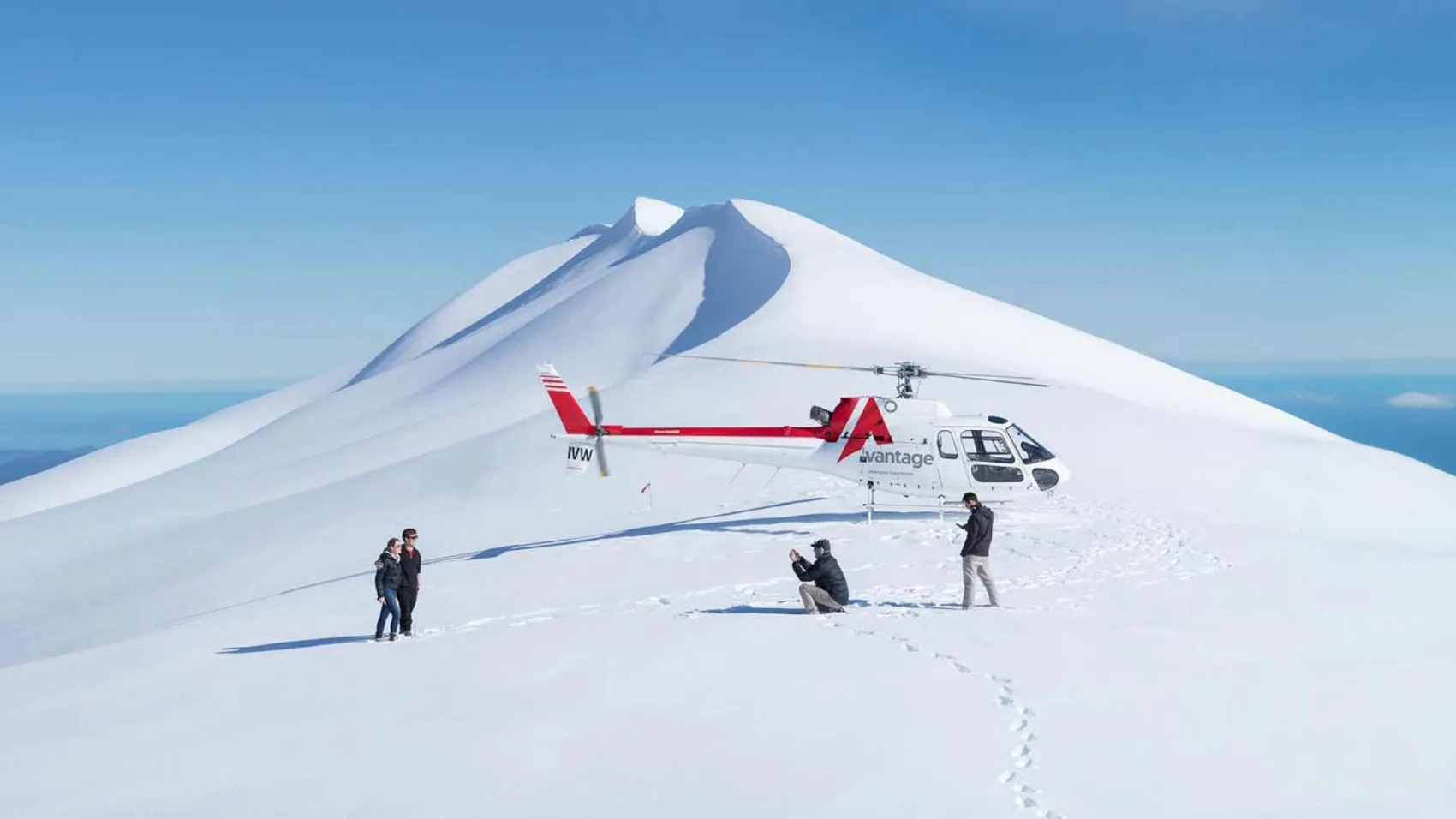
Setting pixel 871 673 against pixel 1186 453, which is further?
pixel 1186 453

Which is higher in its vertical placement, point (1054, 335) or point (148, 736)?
point (1054, 335)

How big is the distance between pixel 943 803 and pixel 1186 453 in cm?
2643

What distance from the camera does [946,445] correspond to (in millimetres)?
19219

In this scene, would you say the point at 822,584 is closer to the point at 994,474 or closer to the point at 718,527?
the point at 994,474

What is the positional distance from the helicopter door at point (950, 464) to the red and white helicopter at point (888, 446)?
0.02 m

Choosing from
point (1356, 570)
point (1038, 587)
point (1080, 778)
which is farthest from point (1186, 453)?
point (1080, 778)

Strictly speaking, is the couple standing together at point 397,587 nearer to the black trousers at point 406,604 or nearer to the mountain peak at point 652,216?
the black trousers at point 406,604

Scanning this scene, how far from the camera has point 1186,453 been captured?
30328 mm

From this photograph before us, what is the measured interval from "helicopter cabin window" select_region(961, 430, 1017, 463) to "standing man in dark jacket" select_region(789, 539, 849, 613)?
6927mm

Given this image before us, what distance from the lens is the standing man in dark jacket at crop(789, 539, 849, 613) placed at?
13047mm

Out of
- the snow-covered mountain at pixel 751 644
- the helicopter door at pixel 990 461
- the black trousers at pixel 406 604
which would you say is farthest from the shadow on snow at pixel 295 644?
the helicopter door at pixel 990 461

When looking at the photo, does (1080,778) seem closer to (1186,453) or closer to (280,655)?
(280,655)

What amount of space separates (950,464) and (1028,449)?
1568 mm

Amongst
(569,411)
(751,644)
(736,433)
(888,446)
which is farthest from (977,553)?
(569,411)
